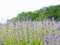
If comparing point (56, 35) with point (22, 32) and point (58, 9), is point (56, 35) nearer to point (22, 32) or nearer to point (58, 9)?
point (22, 32)

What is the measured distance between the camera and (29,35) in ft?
11.1

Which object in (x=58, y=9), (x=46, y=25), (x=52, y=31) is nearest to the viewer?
(x=52, y=31)

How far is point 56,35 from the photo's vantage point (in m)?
3.25

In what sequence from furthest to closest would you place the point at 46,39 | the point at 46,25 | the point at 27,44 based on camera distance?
the point at 46,25
the point at 27,44
the point at 46,39

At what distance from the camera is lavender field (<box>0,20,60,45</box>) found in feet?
10.1

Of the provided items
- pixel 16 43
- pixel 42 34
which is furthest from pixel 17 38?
pixel 42 34

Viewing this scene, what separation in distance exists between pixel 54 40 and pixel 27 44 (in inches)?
14.7

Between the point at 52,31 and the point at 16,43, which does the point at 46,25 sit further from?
the point at 16,43

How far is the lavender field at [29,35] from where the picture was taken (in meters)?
3.08

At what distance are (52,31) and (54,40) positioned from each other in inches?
14.4

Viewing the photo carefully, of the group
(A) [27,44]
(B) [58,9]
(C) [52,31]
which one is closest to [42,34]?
(C) [52,31]

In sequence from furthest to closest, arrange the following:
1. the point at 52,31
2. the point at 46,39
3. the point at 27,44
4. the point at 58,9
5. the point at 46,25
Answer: the point at 58,9 < the point at 46,25 < the point at 52,31 < the point at 27,44 < the point at 46,39

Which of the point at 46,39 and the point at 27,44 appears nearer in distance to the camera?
the point at 46,39

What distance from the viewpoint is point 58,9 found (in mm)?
20562
